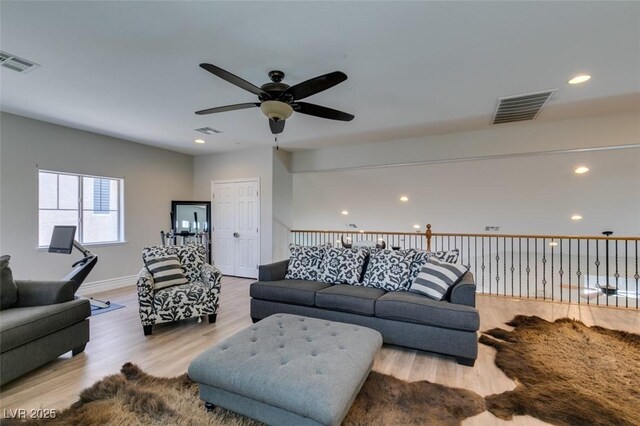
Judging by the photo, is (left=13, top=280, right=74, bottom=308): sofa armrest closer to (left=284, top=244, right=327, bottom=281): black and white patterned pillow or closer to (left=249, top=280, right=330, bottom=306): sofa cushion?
(left=249, top=280, right=330, bottom=306): sofa cushion

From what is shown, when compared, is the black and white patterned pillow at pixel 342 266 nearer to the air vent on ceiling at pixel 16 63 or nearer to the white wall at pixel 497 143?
the white wall at pixel 497 143

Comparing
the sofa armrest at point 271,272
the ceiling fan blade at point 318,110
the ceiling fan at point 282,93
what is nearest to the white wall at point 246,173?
the sofa armrest at point 271,272

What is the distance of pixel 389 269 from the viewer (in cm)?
335

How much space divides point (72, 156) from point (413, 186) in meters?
6.13

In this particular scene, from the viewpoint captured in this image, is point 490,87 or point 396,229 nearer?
point 490,87

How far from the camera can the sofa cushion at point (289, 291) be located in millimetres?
3197

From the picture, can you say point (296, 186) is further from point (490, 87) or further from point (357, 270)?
point (490, 87)

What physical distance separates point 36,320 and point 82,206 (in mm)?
3205

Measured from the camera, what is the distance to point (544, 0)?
1.85 m

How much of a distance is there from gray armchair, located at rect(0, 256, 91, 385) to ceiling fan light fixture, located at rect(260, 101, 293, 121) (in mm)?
2478

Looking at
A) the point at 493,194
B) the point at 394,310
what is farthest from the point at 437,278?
the point at 493,194

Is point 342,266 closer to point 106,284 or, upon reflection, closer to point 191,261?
point 191,261

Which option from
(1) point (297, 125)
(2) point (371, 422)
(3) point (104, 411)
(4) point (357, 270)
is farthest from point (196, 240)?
(2) point (371, 422)

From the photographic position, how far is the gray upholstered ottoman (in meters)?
1.50
